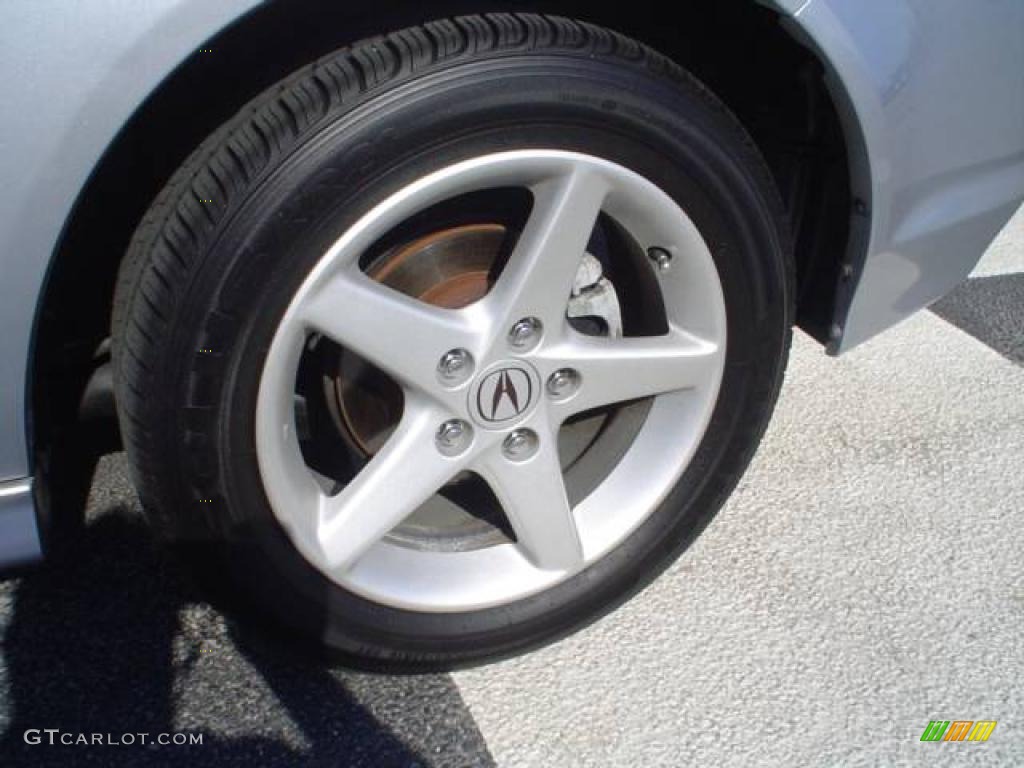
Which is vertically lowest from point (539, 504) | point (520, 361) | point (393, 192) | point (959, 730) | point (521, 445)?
point (959, 730)

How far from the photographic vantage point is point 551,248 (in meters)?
1.37

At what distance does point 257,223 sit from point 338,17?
0.94 ft

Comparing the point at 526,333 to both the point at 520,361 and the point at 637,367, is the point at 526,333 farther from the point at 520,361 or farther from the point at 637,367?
the point at 637,367

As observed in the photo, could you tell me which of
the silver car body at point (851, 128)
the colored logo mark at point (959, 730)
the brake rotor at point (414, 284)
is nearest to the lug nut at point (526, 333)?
the brake rotor at point (414, 284)

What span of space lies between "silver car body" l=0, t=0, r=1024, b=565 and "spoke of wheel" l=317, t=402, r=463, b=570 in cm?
38

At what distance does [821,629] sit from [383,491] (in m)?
0.76

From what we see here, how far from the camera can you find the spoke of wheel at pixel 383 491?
1418 millimetres

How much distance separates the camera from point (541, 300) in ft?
4.60

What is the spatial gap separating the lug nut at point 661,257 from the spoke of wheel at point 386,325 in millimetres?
295

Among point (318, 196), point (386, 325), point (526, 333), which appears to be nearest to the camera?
point (318, 196)

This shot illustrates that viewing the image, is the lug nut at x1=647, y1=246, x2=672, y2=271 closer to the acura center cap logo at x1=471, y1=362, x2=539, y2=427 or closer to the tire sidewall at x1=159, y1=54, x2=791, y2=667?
the tire sidewall at x1=159, y1=54, x2=791, y2=667

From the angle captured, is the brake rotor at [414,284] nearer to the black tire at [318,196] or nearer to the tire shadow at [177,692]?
the black tire at [318,196]

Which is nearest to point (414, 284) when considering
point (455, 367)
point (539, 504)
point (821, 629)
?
point (455, 367)

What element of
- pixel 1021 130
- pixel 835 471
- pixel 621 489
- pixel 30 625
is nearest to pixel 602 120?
pixel 621 489
